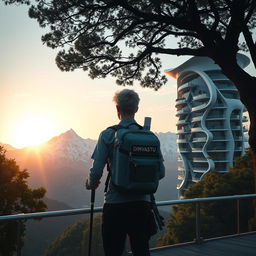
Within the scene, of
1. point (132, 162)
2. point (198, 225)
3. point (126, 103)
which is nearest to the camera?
point (132, 162)

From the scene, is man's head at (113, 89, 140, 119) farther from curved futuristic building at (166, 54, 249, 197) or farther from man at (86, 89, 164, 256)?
curved futuristic building at (166, 54, 249, 197)

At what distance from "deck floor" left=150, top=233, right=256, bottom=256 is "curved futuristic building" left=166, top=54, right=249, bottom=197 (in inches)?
3296

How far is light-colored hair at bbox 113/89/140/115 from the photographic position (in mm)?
3121

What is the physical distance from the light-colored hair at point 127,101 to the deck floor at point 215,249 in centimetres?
369

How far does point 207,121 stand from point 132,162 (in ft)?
319

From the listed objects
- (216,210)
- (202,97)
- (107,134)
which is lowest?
(216,210)

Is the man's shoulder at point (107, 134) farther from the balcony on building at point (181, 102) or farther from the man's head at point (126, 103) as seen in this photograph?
the balcony on building at point (181, 102)

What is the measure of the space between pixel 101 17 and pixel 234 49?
324cm

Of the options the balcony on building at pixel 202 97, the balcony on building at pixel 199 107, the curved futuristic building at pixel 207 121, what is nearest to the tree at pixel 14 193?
the curved futuristic building at pixel 207 121

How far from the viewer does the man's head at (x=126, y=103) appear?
312 centimetres

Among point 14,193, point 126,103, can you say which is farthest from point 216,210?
point 126,103

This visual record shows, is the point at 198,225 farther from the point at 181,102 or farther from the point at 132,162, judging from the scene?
the point at 181,102

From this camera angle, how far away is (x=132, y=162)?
2924 mm

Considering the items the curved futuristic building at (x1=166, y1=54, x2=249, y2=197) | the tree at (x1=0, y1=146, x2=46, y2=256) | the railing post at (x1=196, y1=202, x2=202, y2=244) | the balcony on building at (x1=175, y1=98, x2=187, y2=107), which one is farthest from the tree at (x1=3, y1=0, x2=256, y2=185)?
the balcony on building at (x1=175, y1=98, x2=187, y2=107)
